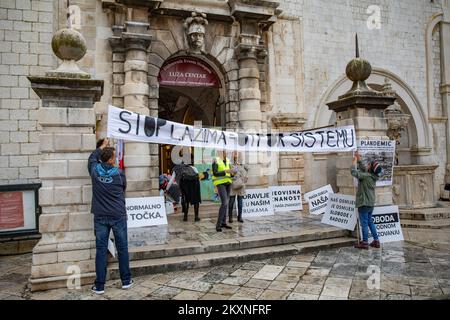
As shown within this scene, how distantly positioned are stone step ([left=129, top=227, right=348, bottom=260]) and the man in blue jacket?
2.83ft

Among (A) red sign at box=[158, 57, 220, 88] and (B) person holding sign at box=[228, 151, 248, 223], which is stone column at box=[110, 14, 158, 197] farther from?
(B) person holding sign at box=[228, 151, 248, 223]

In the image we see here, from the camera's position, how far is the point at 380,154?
7.12 meters

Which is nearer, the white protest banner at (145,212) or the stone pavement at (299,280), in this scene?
the stone pavement at (299,280)

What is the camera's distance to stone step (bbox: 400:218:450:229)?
8.84 meters

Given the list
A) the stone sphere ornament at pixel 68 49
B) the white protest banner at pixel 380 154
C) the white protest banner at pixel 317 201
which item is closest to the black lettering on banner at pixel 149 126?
the stone sphere ornament at pixel 68 49

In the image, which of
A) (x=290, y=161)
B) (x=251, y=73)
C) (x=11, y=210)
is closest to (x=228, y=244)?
(x=11, y=210)

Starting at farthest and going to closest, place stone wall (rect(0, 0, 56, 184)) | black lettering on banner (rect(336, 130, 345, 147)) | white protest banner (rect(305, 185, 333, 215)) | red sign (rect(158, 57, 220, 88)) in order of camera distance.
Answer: red sign (rect(158, 57, 220, 88)) < white protest banner (rect(305, 185, 333, 215)) < stone wall (rect(0, 0, 56, 184)) < black lettering on banner (rect(336, 130, 345, 147))

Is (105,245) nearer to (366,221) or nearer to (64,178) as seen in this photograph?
A: (64,178)

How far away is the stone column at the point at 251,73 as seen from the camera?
10.1m

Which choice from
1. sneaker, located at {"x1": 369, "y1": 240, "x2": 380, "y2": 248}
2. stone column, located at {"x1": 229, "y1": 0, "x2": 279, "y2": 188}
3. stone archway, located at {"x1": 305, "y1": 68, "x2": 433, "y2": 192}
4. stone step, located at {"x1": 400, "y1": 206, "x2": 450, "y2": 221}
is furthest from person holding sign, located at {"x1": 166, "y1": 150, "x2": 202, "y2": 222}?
stone step, located at {"x1": 400, "y1": 206, "x2": 450, "y2": 221}

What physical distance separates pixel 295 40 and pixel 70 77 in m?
8.71

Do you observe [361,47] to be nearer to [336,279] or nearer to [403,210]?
[403,210]

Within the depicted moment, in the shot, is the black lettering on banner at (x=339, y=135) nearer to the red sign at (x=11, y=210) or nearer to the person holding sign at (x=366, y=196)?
the person holding sign at (x=366, y=196)

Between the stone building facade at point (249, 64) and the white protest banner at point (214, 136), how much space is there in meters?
3.53
